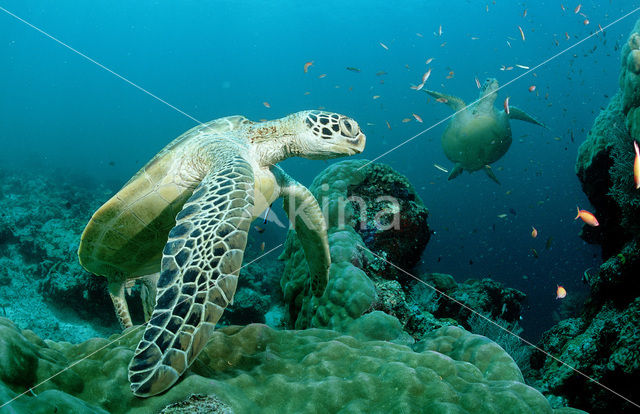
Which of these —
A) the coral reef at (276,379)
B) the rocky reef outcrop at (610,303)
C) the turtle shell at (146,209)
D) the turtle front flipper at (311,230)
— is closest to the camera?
the coral reef at (276,379)

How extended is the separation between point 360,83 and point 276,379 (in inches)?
3287

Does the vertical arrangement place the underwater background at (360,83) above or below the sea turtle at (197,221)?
above

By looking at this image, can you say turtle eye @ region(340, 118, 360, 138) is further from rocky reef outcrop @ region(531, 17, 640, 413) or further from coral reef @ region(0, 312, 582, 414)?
rocky reef outcrop @ region(531, 17, 640, 413)

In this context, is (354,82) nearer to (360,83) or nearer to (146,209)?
(360,83)

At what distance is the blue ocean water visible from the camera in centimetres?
4738

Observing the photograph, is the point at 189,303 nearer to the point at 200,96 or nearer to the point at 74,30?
the point at 200,96

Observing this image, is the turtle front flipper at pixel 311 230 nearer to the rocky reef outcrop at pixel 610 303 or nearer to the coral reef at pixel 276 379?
the coral reef at pixel 276 379

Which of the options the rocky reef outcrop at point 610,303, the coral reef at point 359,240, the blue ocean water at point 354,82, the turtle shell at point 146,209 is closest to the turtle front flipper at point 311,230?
the coral reef at point 359,240

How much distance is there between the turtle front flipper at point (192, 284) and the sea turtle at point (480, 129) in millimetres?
7870

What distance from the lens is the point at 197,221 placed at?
6.76ft

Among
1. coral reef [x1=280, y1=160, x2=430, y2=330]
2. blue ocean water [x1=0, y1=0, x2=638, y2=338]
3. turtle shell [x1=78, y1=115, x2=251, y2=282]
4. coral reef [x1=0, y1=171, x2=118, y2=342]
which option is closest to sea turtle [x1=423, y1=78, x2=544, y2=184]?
coral reef [x1=280, y1=160, x2=430, y2=330]

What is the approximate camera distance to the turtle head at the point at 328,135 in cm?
330

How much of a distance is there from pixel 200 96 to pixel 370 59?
4693 centimetres

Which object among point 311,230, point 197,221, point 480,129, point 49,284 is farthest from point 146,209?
point 480,129
